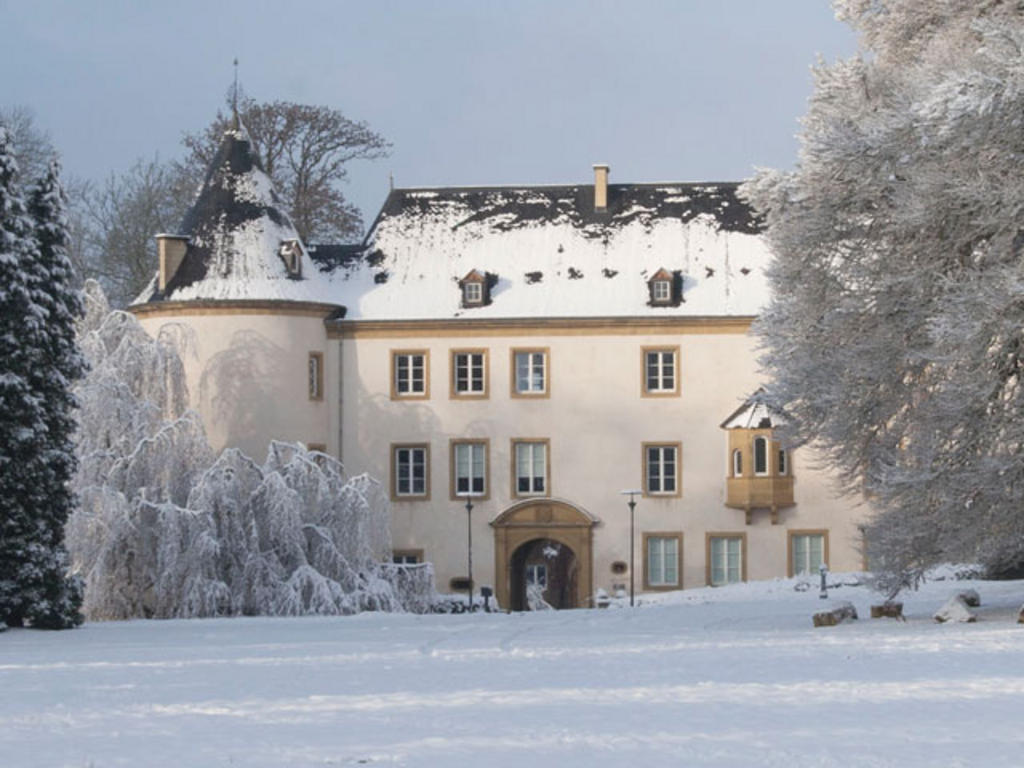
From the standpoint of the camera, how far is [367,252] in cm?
4162

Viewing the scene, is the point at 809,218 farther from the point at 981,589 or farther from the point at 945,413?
the point at 981,589

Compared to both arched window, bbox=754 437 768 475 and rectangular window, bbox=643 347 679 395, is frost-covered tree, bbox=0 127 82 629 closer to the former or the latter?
rectangular window, bbox=643 347 679 395

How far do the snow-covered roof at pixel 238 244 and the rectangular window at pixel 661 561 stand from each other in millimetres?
8914

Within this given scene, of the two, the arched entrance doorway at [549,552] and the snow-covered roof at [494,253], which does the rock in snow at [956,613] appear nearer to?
the arched entrance doorway at [549,552]

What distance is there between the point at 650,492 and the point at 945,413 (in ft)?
67.0

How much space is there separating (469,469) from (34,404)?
17943mm

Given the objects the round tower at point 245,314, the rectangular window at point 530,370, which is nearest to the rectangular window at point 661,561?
the rectangular window at point 530,370

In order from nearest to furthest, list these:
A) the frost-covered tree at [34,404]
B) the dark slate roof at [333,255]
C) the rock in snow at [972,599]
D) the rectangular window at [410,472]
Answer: the frost-covered tree at [34,404] < the rock in snow at [972,599] < the rectangular window at [410,472] < the dark slate roof at [333,255]

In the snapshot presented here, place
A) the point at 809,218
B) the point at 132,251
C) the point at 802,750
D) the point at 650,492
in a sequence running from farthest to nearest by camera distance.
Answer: the point at 132,251 → the point at 650,492 → the point at 809,218 → the point at 802,750

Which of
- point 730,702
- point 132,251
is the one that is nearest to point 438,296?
point 132,251

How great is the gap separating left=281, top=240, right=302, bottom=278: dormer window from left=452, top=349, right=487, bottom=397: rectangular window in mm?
3913

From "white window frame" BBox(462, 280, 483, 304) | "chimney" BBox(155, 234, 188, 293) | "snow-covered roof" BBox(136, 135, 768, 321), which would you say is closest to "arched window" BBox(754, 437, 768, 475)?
"snow-covered roof" BBox(136, 135, 768, 321)

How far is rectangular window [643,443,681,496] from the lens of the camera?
40.1 metres

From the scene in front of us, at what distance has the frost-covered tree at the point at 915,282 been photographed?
19.0m
